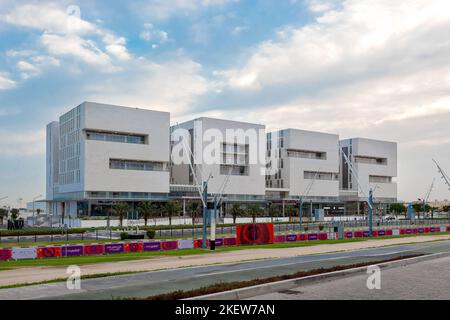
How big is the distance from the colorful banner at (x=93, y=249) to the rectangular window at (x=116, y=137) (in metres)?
63.9

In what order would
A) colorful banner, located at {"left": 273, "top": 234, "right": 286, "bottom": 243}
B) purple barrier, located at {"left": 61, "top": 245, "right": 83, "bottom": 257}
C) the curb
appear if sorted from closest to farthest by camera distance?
the curb → purple barrier, located at {"left": 61, "top": 245, "right": 83, "bottom": 257} → colorful banner, located at {"left": 273, "top": 234, "right": 286, "bottom": 243}

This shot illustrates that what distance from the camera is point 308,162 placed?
458 ft

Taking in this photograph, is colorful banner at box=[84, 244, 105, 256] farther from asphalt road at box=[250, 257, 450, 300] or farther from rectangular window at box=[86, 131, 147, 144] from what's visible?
rectangular window at box=[86, 131, 147, 144]

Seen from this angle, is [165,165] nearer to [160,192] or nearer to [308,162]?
[160,192]

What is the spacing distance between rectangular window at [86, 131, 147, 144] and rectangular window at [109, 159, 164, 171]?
14.5 ft

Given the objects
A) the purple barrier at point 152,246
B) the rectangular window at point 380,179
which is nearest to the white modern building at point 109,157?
the purple barrier at point 152,246

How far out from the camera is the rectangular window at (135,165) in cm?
10738

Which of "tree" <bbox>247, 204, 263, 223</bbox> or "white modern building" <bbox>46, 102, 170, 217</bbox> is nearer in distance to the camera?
"white modern building" <bbox>46, 102, 170, 217</bbox>

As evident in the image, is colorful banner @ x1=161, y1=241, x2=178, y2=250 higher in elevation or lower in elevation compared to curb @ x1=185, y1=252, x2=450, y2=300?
lower

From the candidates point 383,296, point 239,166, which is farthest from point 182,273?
point 239,166

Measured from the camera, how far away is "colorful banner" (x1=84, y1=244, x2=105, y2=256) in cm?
4403

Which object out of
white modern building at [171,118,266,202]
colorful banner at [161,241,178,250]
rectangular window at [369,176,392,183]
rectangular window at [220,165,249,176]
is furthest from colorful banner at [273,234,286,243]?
rectangular window at [369,176,392,183]

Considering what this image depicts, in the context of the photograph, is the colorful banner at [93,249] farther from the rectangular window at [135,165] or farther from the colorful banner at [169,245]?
the rectangular window at [135,165]

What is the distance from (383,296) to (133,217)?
294 ft
